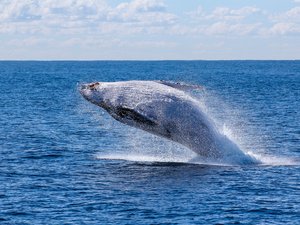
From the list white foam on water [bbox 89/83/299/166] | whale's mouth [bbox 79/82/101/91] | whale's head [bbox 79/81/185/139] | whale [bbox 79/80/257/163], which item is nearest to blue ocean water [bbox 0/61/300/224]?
white foam on water [bbox 89/83/299/166]

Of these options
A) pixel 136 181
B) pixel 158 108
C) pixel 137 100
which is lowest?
pixel 136 181

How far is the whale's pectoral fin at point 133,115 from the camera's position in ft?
113

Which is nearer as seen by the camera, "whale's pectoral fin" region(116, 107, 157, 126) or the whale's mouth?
"whale's pectoral fin" region(116, 107, 157, 126)

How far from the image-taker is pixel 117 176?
34.7 m

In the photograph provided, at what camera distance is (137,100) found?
3456 centimetres

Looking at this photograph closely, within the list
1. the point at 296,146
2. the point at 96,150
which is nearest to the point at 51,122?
the point at 96,150

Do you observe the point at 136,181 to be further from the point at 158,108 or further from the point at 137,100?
the point at 137,100

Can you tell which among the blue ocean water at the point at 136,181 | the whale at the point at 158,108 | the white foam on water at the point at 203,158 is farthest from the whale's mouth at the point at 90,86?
the white foam on water at the point at 203,158

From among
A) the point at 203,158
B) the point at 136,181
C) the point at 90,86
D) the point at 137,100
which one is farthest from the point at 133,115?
the point at 203,158

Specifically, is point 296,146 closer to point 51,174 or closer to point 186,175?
point 186,175

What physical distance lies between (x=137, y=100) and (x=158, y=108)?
106 centimetres

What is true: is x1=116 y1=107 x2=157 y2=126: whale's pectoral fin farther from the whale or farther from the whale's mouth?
the whale's mouth

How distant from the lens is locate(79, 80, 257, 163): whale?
1361 inches

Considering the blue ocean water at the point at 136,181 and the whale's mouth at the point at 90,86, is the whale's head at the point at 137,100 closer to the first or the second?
the whale's mouth at the point at 90,86
